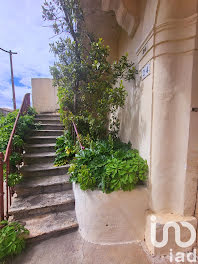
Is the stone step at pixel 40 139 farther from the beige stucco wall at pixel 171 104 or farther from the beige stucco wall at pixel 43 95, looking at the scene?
the beige stucco wall at pixel 43 95

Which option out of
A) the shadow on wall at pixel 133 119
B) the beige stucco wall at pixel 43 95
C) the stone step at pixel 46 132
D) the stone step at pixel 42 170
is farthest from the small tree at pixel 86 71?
the beige stucco wall at pixel 43 95

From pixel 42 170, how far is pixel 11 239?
1.23m

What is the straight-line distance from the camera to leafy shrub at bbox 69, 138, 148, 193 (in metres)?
1.61

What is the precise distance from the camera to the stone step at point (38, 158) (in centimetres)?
288

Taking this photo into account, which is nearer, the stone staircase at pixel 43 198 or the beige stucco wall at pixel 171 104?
the beige stucco wall at pixel 171 104

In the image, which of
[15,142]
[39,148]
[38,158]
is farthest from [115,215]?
[39,148]

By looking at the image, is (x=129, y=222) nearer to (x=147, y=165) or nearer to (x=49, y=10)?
(x=147, y=165)

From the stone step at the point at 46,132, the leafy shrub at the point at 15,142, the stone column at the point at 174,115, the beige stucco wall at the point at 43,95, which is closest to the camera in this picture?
the stone column at the point at 174,115

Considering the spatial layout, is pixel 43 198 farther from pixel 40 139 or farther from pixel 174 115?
pixel 174 115

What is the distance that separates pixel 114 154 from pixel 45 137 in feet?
8.18

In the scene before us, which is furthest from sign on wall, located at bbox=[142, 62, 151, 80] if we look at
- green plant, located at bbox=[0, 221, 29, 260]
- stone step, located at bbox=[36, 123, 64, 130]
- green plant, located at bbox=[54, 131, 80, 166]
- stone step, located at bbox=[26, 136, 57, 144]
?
stone step, located at bbox=[36, 123, 64, 130]

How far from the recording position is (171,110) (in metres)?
1.53

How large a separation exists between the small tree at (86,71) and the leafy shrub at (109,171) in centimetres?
83

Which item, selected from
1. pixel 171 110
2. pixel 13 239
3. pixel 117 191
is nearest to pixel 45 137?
pixel 13 239
